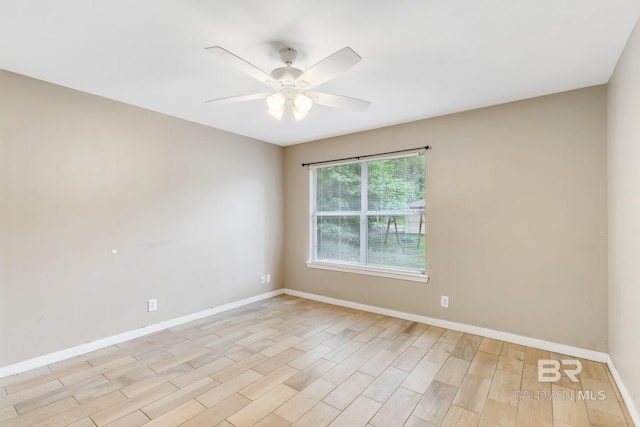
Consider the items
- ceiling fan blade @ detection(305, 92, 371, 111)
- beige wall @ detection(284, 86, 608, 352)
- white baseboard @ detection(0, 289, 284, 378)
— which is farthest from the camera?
beige wall @ detection(284, 86, 608, 352)

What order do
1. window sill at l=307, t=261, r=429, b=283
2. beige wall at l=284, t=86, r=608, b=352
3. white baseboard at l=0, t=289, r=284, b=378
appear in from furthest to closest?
A: window sill at l=307, t=261, r=429, b=283 → beige wall at l=284, t=86, r=608, b=352 → white baseboard at l=0, t=289, r=284, b=378

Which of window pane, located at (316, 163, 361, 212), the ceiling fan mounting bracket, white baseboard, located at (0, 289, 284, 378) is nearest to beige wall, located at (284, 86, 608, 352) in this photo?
window pane, located at (316, 163, 361, 212)

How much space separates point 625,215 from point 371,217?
Result: 242 centimetres

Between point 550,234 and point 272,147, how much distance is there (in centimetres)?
359

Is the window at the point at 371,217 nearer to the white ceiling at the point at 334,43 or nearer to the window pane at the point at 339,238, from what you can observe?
the window pane at the point at 339,238

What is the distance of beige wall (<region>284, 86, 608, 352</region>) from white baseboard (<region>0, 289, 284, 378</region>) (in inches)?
83.9

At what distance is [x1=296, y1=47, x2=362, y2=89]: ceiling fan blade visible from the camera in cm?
160

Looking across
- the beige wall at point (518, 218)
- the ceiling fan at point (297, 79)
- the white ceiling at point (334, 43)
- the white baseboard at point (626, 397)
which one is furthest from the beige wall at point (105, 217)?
the white baseboard at point (626, 397)

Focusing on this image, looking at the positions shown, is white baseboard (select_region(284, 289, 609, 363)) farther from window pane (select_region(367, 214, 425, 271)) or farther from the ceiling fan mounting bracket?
the ceiling fan mounting bracket

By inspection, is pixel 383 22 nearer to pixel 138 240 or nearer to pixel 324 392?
pixel 324 392

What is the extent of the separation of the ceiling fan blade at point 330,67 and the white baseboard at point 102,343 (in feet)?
9.54

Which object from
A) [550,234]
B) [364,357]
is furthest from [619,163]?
[364,357]

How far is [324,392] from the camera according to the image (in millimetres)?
2164

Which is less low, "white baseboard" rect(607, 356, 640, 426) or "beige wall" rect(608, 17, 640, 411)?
"beige wall" rect(608, 17, 640, 411)
